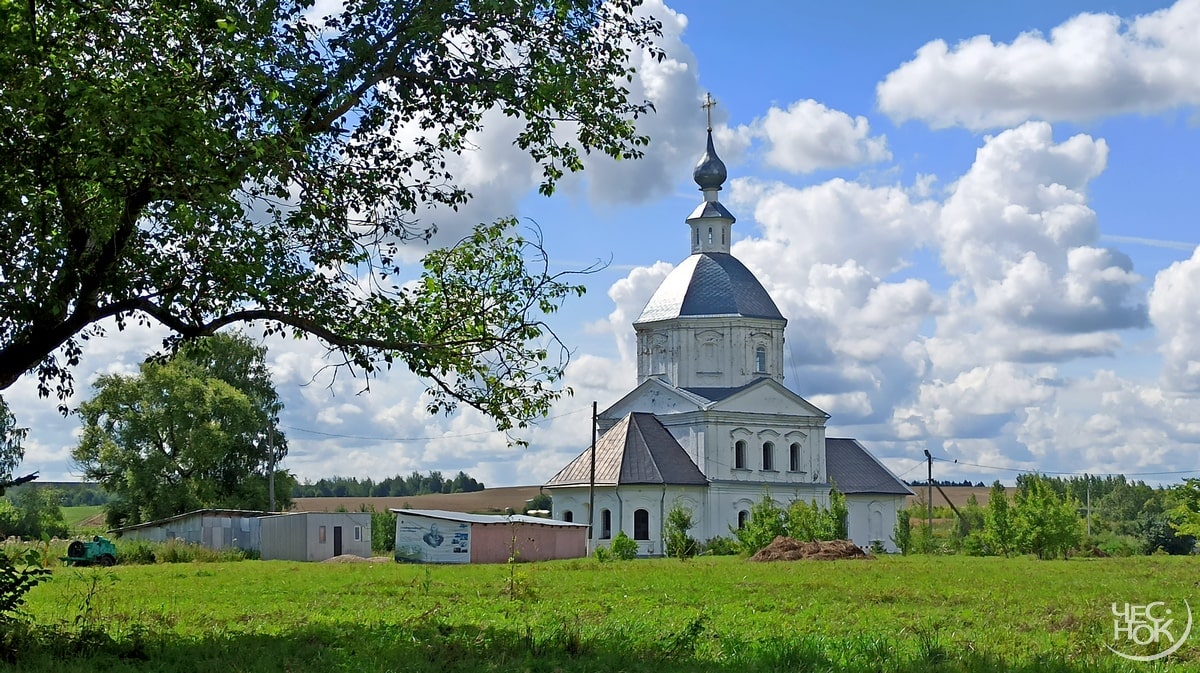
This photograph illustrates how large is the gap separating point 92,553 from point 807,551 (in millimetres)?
23800

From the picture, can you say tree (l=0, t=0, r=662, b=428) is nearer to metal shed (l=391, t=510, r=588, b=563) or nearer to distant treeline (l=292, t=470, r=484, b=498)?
metal shed (l=391, t=510, r=588, b=563)

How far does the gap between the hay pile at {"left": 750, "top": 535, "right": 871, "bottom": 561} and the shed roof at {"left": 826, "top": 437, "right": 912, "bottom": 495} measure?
2081cm

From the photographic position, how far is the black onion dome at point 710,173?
66500mm

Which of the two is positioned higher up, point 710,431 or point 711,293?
point 711,293

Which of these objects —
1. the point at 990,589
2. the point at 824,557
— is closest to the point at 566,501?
the point at 824,557

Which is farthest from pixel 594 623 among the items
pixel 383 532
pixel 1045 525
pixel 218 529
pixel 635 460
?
pixel 383 532

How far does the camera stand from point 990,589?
2350 cm

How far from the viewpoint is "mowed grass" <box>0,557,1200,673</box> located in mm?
11828

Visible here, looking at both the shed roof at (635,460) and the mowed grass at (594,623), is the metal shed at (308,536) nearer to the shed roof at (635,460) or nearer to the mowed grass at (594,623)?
the shed roof at (635,460)

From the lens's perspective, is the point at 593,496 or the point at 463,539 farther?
the point at 593,496

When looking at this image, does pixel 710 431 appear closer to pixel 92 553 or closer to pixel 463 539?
pixel 463 539

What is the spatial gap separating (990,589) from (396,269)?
1460cm

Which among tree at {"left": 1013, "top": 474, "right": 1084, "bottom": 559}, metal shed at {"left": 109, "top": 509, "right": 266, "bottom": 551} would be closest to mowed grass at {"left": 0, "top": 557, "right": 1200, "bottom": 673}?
tree at {"left": 1013, "top": 474, "right": 1084, "bottom": 559}

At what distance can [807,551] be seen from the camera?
4109cm
